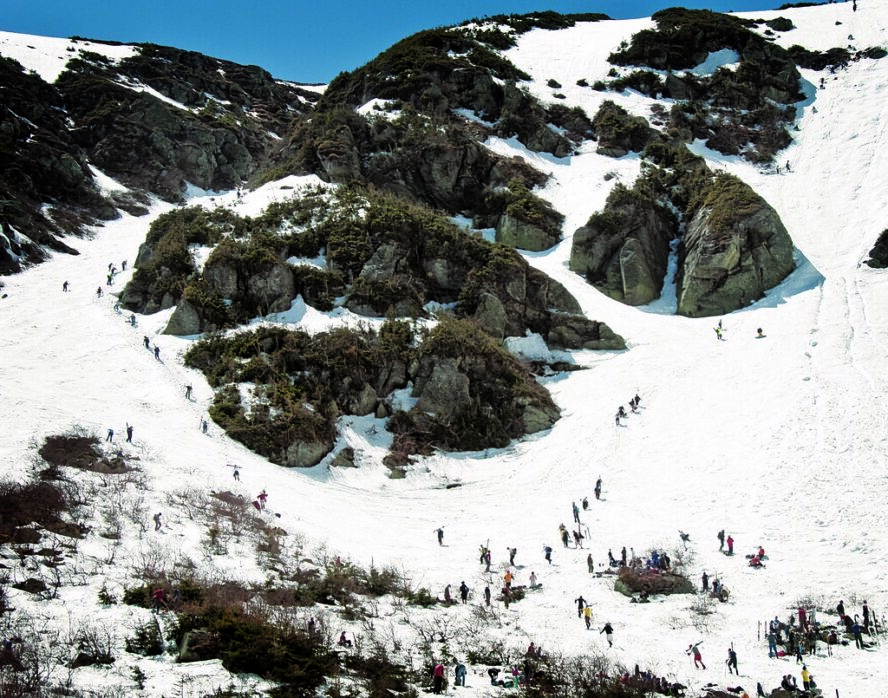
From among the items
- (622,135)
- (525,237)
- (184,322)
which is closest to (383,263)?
(184,322)

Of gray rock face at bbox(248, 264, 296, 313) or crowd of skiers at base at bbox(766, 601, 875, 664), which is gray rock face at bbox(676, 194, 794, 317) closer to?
gray rock face at bbox(248, 264, 296, 313)

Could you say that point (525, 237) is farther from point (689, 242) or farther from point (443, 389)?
point (443, 389)

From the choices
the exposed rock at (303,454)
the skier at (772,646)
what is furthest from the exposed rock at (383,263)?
the skier at (772,646)

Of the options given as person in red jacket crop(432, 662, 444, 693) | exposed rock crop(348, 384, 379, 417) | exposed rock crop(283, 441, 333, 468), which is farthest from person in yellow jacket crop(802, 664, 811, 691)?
exposed rock crop(348, 384, 379, 417)

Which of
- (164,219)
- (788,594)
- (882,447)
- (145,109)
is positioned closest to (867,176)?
(882,447)

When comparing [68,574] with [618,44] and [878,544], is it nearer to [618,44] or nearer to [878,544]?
[878,544]

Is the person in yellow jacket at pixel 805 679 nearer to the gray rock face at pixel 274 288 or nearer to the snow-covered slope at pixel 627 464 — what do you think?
the snow-covered slope at pixel 627 464

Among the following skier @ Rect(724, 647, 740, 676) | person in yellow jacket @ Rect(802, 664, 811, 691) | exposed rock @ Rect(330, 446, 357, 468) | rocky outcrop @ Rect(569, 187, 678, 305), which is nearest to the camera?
person in yellow jacket @ Rect(802, 664, 811, 691)
